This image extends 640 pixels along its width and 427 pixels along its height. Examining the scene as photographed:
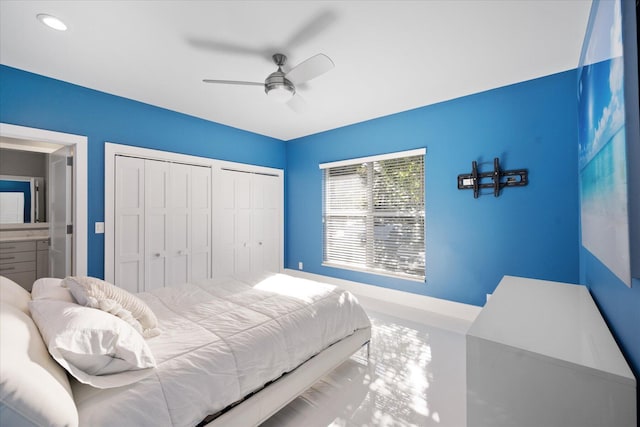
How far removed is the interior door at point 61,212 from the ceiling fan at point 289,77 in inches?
82.7

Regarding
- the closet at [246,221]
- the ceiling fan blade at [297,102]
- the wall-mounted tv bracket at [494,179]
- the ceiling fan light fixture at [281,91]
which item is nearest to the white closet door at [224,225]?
the closet at [246,221]

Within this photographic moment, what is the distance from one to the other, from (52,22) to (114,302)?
2.11 metres

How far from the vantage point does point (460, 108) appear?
327cm

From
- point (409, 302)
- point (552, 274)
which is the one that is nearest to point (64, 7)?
point (409, 302)

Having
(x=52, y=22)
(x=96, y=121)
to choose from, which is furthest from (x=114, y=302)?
(x=96, y=121)

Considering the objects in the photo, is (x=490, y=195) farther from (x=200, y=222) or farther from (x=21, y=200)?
(x=21, y=200)

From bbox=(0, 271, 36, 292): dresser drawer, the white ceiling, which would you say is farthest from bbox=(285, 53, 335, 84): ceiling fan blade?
bbox=(0, 271, 36, 292): dresser drawer

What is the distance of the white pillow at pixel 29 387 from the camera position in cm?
75

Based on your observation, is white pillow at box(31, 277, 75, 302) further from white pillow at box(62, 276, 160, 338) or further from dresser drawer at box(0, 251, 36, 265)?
dresser drawer at box(0, 251, 36, 265)

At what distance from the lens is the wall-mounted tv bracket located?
2.87m

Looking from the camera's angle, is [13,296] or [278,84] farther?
[278,84]

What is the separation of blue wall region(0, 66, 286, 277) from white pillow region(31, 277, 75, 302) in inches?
59.0

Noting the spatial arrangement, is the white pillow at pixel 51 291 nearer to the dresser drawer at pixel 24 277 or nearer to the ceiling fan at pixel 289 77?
the ceiling fan at pixel 289 77

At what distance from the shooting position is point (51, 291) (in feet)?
5.07
